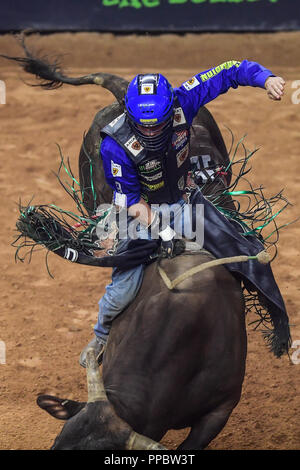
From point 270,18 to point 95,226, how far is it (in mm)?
7451

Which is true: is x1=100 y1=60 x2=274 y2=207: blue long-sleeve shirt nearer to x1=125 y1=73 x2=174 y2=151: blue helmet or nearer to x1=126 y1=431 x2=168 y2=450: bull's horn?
x1=125 y1=73 x2=174 y2=151: blue helmet

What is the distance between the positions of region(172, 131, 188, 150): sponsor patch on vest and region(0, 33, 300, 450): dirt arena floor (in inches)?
83.1

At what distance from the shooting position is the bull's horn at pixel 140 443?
135 inches

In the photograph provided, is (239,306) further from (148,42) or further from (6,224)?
(148,42)

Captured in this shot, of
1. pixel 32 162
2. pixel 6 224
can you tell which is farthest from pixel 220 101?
pixel 6 224

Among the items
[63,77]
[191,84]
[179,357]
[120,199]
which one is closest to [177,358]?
[179,357]

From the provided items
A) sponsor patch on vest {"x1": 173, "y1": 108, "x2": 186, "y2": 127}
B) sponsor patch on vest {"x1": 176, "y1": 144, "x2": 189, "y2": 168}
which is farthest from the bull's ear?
sponsor patch on vest {"x1": 173, "y1": 108, "x2": 186, "y2": 127}

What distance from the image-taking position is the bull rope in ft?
13.4

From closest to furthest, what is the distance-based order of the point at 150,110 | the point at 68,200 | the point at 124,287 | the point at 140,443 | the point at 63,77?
the point at 140,443 → the point at 150,110 → the point at 124,287 → the point at 63,77 → the point at 68,200

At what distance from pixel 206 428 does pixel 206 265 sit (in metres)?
0.94

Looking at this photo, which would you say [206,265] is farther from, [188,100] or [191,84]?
[191,84]

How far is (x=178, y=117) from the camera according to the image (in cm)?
458

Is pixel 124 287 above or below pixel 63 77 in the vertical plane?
below

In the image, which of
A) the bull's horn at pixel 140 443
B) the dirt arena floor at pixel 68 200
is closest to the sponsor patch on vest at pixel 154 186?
the bull's horn at pixel 140 443
